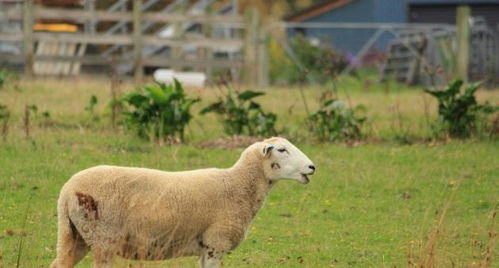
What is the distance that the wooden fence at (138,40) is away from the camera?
21.0 meters

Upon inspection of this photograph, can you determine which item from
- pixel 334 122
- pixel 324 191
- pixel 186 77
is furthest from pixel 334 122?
pixel 186 77

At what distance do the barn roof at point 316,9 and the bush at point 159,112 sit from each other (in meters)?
25.0

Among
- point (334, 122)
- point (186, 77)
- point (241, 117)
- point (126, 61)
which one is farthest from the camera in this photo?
point (186, 77)

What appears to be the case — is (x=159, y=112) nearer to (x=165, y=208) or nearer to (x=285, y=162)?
(x=285, y=162)

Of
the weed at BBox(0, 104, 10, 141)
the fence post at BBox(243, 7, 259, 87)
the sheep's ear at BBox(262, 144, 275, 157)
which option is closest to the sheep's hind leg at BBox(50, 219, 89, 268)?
the sheep's ear at BBox(262, 144, 275, 157)

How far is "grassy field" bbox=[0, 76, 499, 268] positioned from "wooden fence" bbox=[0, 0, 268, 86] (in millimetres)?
3011

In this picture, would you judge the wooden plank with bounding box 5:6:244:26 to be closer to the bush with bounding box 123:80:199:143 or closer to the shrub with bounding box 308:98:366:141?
the bush with bounding box 123:80:199:143

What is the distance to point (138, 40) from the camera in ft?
71.5

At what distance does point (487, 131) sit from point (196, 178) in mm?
7959

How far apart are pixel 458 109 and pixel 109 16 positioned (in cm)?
873

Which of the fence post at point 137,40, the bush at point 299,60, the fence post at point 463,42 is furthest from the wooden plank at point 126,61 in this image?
the fence post at point 463,42

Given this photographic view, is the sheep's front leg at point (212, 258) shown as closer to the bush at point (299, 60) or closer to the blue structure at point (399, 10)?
the bush at point (299, 60)

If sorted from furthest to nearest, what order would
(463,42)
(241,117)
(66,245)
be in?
(463,42) → (241,117) → (66,245)

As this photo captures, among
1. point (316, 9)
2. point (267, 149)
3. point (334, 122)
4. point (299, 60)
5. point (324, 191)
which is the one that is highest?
point (267, 149)
